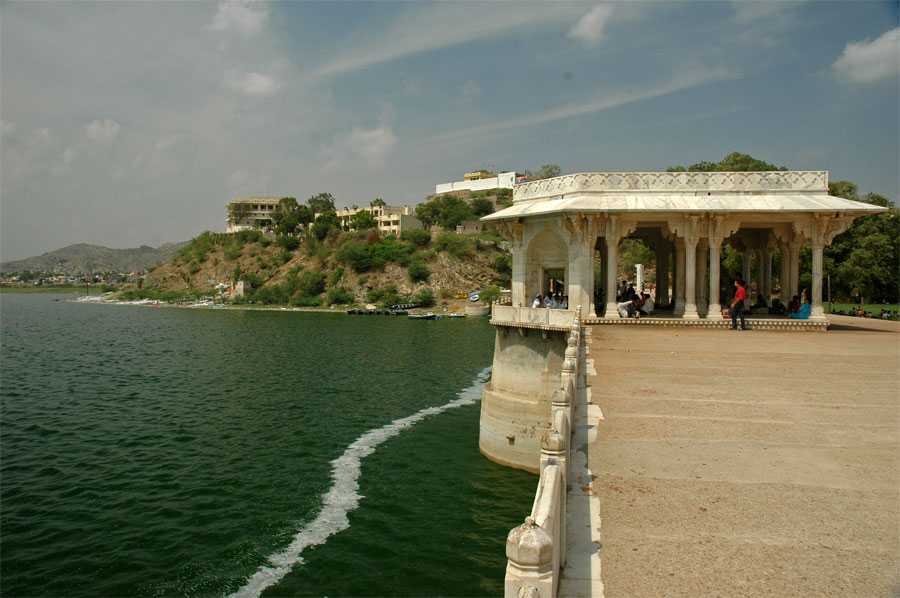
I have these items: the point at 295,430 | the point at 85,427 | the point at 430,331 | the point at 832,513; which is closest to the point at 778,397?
the point at 832,513

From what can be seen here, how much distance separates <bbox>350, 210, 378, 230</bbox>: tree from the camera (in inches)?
5069

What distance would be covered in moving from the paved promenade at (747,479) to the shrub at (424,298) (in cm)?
8759

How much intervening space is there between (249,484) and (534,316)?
9.99 meters

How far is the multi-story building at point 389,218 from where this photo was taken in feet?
429

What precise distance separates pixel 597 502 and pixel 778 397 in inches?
243

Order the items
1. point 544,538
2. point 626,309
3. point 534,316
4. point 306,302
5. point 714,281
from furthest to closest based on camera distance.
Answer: point 306,302, point 626,309, point 714,281, point 534,316, point 544,538

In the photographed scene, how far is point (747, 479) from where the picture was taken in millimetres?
6996

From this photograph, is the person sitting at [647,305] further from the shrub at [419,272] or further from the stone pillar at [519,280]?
the shrub at [419,272]

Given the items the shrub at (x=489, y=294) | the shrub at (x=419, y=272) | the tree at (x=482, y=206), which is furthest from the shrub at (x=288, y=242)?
the shrub at (x=489, y=294)

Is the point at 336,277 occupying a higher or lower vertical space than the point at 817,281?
higher

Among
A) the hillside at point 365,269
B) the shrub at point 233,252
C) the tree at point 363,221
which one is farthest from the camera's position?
the shrub at point 233,252

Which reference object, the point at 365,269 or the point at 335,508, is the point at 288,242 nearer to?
the point at 365,269

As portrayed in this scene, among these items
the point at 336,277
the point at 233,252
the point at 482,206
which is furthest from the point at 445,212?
the point at 233,252

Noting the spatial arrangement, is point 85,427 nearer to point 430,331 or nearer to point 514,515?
point 514,515
